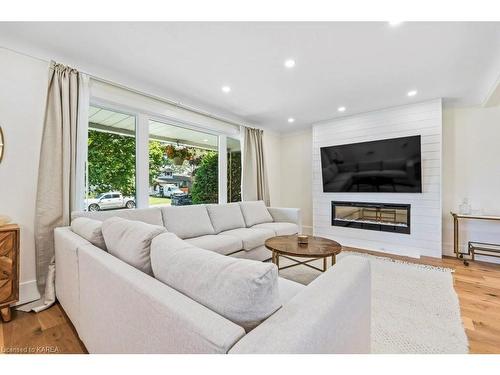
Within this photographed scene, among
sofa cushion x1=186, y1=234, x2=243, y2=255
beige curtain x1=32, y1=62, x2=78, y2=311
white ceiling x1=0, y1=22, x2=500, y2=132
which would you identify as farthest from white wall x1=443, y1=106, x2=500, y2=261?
beige curtain x1=32, y1=62, x2=78, y2=311

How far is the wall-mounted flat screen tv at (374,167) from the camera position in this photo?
344 cm

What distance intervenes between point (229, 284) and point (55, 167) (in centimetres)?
241

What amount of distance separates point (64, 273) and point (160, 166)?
185 centimetres

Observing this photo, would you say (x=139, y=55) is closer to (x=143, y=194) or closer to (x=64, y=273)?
(x=143, y=194)

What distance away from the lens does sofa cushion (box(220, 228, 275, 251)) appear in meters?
2.73

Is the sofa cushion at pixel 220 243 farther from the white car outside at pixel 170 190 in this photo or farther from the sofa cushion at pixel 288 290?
the sofa cushion at pixel 288 290

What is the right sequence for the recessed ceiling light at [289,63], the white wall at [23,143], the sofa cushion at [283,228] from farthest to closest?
the sofa cushion at [283,228] → the recessed ceiling light at [289,63] → the white wall at [23,143]

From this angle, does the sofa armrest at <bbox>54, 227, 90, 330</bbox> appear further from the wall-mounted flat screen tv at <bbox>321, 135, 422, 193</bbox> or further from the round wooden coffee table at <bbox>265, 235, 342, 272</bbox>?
the wall-mounted flat screen tv at <bbox>321, 135, 422, 193</bbox>

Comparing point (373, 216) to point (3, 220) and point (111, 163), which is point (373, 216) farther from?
point (3, 220)

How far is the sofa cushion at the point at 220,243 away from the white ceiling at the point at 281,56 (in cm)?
188

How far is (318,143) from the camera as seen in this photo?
176 inches

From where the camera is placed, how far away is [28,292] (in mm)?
2094

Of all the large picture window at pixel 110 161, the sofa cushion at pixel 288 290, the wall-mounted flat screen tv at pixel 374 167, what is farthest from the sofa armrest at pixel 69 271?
the wall-mounted flat screen tv at pixel 374 167
